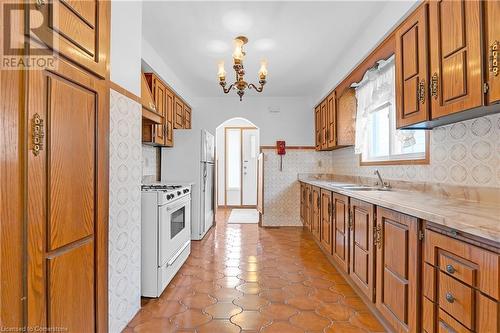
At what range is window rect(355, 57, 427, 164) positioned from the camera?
2.52 m

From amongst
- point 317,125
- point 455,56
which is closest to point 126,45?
point 455,56

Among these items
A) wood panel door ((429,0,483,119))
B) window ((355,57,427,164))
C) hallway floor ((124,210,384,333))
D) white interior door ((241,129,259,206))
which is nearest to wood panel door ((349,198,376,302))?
hallway floor ((124,210,384,333))

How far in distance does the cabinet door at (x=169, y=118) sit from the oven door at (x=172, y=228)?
1.03 m

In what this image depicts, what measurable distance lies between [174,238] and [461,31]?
268 cm

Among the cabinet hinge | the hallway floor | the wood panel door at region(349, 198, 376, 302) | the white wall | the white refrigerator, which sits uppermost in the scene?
the white wall

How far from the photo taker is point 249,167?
25.5ft

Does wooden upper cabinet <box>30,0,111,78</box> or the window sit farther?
the window

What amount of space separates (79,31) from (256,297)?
220cm

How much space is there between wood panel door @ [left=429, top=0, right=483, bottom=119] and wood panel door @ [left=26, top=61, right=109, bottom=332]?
195 centimetres

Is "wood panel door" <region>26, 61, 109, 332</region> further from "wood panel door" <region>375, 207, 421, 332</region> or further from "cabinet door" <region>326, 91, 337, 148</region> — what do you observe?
"cabinet door" <region>326, 91, 337, 148</region>

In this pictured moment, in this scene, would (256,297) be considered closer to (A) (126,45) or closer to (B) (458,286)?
(B) (458,286)

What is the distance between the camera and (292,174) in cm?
529

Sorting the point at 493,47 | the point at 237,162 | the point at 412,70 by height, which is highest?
the point at 412,70

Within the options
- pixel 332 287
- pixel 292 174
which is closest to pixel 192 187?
pixel 292 174
